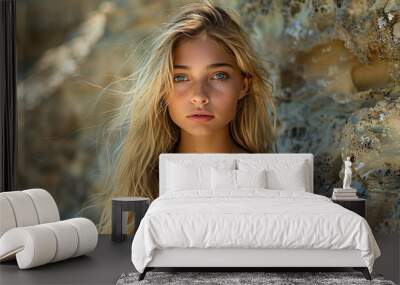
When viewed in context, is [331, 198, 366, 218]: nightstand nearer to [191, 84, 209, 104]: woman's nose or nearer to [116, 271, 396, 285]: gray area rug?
[116, 271, 396, 285]: gray area rug

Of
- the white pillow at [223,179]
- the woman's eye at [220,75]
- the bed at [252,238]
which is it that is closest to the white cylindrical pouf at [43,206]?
the bed at [252,238]

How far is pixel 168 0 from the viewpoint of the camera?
7578 mm

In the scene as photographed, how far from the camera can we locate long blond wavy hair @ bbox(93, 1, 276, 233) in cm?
753

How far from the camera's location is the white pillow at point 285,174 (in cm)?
699

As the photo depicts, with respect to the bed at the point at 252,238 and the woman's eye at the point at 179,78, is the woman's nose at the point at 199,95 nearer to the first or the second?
the woman's eye at the point at 179,78

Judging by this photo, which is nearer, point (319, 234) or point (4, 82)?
point (319, 234)

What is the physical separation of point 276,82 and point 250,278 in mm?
2928

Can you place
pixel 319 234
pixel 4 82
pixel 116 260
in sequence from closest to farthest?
pixel 319 234 → pixel 116 260 → pixel 4 82

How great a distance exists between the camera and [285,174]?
277 inches

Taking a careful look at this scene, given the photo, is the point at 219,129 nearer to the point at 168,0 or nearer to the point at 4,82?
the point at 168,0

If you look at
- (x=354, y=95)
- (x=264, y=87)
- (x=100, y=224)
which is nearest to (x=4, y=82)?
(x=100, y=224)

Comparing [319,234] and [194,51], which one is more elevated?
[194,51]

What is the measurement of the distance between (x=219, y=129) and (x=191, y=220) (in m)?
2.46

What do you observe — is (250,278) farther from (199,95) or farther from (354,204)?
(199,95)
